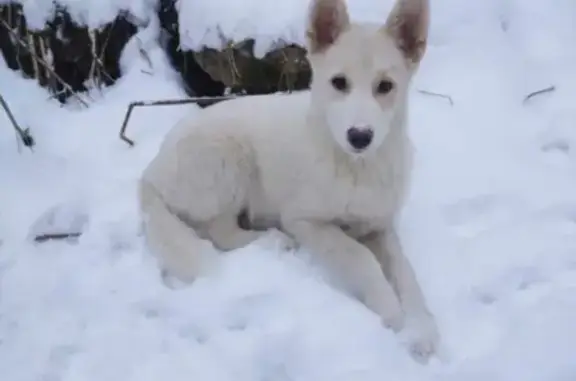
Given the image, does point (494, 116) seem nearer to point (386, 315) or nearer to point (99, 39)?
point (386, 315)

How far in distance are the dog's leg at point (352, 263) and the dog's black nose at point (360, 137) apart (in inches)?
18.3

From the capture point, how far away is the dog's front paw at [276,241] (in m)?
3.27

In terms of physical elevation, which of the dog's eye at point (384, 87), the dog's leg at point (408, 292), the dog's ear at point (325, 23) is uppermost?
the dog's ear at point (325, 23)

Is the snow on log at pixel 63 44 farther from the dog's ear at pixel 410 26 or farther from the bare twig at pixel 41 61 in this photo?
the dog's ear at pixel 410 26

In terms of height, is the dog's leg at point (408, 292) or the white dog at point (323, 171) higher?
the white dog at point (323, 171)

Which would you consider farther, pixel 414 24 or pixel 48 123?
pixel 48 123

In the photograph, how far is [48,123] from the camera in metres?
4.37

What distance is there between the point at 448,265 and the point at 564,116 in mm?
1550

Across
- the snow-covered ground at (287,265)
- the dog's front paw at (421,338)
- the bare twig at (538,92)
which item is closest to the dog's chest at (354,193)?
the snow-covered ground at (287,265)

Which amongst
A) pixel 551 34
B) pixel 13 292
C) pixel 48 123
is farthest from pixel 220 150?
pixel 551 34

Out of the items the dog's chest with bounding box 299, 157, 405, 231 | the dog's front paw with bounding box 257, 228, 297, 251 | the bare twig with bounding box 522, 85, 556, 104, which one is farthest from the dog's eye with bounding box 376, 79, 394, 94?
the bare twig with bounding box 522, 85, 556, 104

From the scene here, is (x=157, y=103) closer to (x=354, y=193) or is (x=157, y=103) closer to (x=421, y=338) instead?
(x=354, y=193)

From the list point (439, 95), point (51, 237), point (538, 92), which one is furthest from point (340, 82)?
point (538, 92)

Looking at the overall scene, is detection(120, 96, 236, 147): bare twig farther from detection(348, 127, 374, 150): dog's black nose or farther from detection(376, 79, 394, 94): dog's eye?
detection(348, 127, 374, 150): dog's black nose
